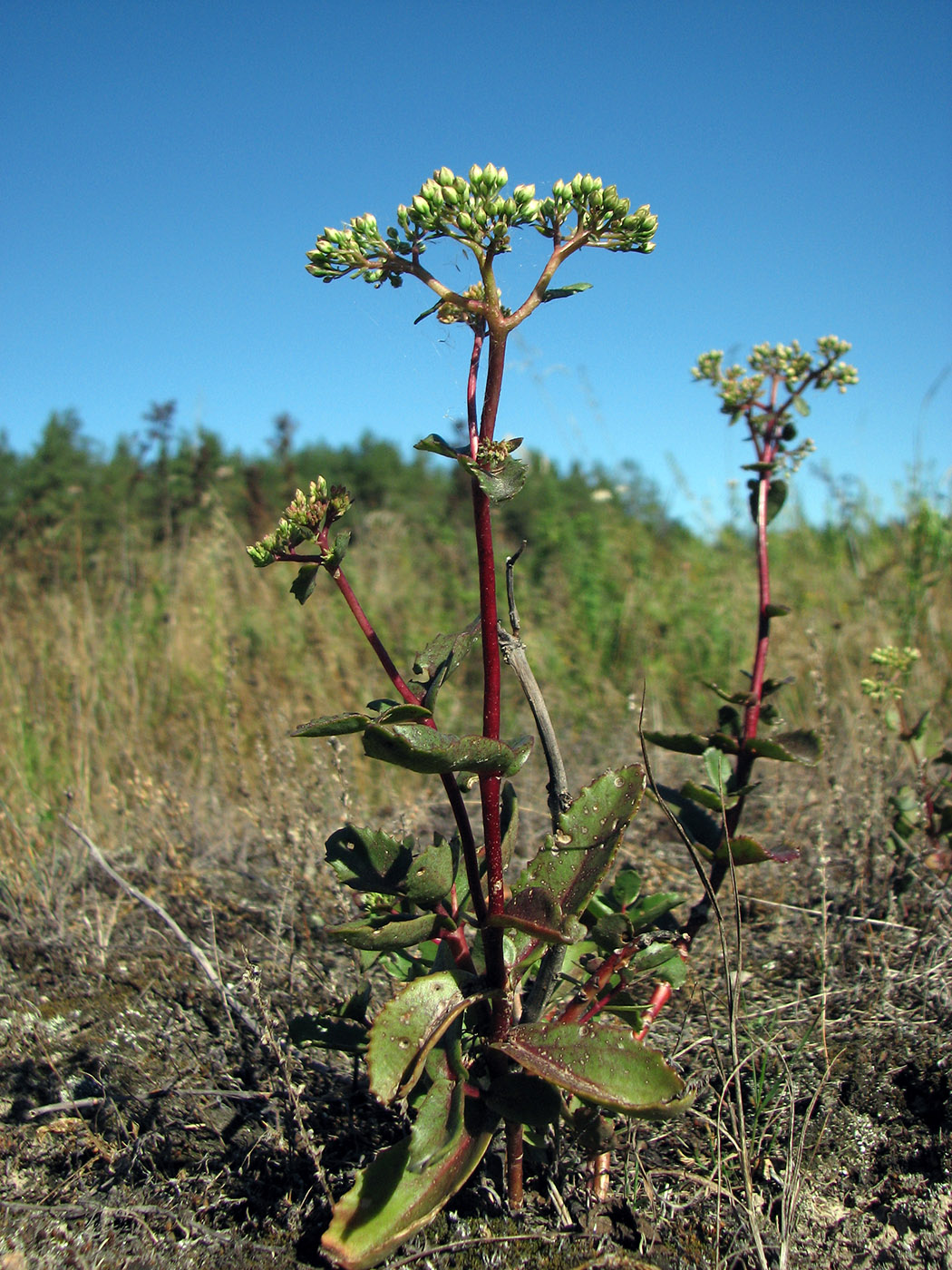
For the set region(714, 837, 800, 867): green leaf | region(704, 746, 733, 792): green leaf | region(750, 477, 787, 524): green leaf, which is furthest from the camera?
region(750, 477, 787, 524): green leaf

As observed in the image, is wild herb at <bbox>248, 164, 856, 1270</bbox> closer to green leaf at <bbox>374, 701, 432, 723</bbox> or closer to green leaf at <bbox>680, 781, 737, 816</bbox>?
green leaf at <bbox>374, 701, 432, 723</bbox>

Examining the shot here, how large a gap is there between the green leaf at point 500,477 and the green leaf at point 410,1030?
26.9 inches

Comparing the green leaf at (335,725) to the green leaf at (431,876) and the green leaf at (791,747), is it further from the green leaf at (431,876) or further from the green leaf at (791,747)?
the green leaf at (791,747)

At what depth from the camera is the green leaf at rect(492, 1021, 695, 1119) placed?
110 centimetres

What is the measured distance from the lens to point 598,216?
117cm

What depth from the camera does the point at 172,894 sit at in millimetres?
2514

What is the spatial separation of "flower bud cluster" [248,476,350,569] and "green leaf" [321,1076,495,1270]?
0.78 meters

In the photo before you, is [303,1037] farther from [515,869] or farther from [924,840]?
[924,840]

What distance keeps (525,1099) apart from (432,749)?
0.55 metres

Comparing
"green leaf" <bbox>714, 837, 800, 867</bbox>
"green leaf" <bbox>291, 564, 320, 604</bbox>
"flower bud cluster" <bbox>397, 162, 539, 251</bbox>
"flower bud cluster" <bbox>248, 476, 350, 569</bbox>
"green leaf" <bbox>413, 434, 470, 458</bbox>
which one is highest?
"flower bud cluster" <bbox>397, 162, 539, 251</bbox>

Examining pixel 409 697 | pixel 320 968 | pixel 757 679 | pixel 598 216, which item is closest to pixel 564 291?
pixel 598 216

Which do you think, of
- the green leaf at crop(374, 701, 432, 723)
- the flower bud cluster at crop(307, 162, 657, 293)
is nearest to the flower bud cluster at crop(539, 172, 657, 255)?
the flower bud cluster at crop(307, 162, 657, 293)

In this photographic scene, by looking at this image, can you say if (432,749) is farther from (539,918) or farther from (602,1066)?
(602,1066)

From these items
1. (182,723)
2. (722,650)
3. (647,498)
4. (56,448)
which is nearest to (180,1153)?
(182,723)
